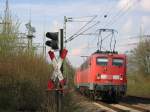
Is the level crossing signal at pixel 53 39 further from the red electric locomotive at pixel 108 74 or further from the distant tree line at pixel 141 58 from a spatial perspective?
the distant tree line at pixel 141 58

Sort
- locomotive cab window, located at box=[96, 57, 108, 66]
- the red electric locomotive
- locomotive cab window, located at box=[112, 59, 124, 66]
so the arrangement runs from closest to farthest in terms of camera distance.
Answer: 1. the red electric locomotive
2. locomotive cab window, located at box=[112, 59, 124, 66]
3. locomotive cab window, located at box=[96, 57, 108, 66]

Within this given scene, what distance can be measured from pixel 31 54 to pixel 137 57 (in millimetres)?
51920

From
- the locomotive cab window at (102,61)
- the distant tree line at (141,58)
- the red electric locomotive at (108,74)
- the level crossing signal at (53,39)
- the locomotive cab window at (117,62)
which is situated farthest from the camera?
the distant tree line at (141,58)

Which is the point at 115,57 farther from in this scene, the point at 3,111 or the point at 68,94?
the point at 3,111

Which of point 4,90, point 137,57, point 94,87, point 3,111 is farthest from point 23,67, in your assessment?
point 137,57

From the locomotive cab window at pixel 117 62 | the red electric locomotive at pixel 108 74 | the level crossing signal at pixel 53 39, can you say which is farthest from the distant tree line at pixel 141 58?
the level crossing signal at pixel 53 39

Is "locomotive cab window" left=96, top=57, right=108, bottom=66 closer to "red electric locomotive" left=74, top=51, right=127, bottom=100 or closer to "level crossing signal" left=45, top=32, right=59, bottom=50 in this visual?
"red electric locomotive" left=74, top=51, right=127, bottom=100

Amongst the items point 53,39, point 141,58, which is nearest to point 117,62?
point 53,39

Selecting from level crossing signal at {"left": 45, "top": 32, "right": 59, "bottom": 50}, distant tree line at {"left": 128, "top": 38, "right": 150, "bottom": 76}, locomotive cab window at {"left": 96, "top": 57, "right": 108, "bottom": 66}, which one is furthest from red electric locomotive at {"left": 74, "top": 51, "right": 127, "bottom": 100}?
distant tree line at {"left": 128, "top": 38, "right": 150, "bottom": 76}

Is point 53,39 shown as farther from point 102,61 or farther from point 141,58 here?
point 141,58

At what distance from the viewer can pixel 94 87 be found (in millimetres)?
33375

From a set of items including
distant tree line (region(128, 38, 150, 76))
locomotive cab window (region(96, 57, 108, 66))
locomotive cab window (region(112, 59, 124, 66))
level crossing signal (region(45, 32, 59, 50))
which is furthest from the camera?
distant tree line (region(128, 38, 150, 76))

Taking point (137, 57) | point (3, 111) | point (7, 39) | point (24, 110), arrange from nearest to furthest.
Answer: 1. point (3, 111)
2. point (24, 110)
3. point (7, 39)
4. point (137, 57)

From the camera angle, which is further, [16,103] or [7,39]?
[7,39]
